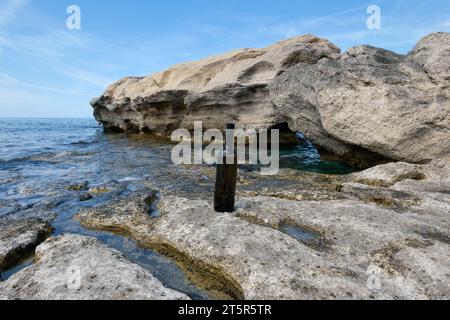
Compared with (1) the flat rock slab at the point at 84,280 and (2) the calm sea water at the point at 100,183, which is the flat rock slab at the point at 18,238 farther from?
(1) the flat rock slab at the point at 84,280

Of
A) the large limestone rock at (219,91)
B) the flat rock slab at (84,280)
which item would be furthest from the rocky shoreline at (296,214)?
the large limestone rock at (219,91)

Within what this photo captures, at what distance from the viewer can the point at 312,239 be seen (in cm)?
657

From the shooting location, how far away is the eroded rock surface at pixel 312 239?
4.82 meters

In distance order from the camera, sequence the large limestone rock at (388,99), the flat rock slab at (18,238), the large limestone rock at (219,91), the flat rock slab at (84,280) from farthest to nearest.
Answer: the large limestone rock at (219,91)
the large limestone rock at (388,99)
the flat rock slab at (18,238)
the flat rock slab at (84,280)

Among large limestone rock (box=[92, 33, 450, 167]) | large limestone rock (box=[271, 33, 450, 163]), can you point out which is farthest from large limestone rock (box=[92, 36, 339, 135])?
large limestone rock (box=[271, 33, 450, 163])

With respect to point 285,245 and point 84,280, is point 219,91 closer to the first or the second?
point 285,245

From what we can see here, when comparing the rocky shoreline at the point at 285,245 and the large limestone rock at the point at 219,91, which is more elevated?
the large limestone rock at the point at 219,91

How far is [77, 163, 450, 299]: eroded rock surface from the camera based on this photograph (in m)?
4.82

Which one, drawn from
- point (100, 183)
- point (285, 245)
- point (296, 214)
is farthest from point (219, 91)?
point (285, 245)

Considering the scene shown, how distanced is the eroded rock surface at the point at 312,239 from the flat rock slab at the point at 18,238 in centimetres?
104

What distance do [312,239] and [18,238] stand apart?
20.4ft

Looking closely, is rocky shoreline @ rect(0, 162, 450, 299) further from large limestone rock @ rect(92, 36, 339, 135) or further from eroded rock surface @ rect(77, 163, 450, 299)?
large limestone rock @ rect(92, 36, 339, 135)

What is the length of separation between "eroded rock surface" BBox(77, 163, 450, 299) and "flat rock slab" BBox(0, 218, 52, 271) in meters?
1.04

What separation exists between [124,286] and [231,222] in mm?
2901
